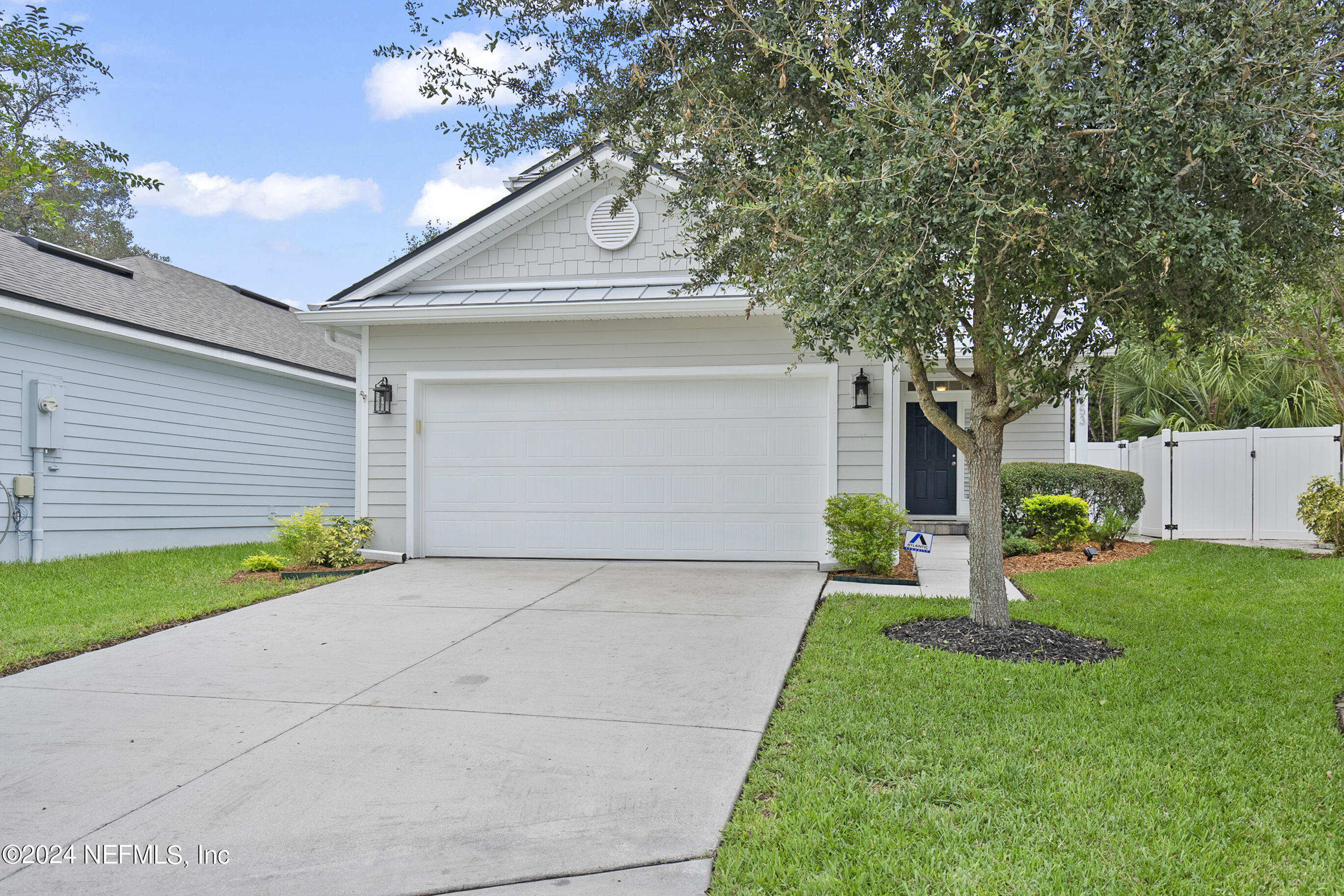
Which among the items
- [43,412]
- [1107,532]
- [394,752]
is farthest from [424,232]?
[394,752]

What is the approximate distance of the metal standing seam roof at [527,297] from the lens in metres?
8.62

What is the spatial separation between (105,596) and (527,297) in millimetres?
4845

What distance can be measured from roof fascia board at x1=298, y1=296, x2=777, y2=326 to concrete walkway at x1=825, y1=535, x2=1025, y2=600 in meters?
2.86

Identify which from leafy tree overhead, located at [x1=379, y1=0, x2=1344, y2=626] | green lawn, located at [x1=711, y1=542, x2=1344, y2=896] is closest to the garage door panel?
green lawn, located at [x1=711, y1=542, x2=1344, y2=896]

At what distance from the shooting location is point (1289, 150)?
143 inches

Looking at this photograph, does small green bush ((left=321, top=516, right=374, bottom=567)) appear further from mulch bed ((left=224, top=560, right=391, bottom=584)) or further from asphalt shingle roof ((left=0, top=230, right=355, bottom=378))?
asphalt shingle roof ((left=0, top=230, right=355, bottom=378))

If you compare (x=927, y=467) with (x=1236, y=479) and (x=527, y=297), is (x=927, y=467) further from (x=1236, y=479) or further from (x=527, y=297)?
(x=527, y=297)

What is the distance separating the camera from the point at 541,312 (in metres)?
8.78

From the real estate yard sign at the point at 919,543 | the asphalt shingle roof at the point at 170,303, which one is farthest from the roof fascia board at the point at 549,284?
the real estate yard sign at the point at 919,543

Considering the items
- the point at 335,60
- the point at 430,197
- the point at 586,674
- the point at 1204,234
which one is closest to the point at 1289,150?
the point at 1204,234

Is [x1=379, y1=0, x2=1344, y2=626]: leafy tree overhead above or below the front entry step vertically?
above

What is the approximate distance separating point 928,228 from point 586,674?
2.96m

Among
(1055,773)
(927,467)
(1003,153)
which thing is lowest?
(1055,773)

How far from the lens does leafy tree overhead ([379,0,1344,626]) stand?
11.7 ft
